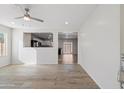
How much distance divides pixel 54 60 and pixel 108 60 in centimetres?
612

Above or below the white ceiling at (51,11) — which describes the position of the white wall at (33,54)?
below

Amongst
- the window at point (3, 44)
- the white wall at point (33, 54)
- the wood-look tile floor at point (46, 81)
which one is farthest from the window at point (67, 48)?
the wood-look tile floor at point (46, 81)

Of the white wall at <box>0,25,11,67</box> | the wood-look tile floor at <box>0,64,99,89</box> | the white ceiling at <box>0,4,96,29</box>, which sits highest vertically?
the white ceiling at <box>0,4,96,29</box>

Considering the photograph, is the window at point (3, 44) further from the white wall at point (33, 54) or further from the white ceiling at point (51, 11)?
the white ceiling at point (51, 11)

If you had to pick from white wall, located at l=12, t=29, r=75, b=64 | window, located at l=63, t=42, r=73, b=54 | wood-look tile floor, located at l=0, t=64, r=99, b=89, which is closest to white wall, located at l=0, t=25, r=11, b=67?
white wall, located at l=12, t=29, r=75, b=64

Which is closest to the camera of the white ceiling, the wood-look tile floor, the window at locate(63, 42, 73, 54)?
the wood-look tile floor

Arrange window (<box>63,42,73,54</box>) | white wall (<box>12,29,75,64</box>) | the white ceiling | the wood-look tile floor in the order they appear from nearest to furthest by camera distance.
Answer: the wood-look tile floor < the white ceiling < white wall (<box>12,29,75,64</box>) < window (<box>63,42,73,54</box>)

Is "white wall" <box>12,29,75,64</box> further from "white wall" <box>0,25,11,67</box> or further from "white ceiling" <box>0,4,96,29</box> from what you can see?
"white ceiling" <box>0,4,96,29</box>

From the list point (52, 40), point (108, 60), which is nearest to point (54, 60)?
point (52, 40)

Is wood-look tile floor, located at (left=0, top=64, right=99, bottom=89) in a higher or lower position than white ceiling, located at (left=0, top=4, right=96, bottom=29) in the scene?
lower

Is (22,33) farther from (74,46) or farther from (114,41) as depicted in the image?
(74,46)

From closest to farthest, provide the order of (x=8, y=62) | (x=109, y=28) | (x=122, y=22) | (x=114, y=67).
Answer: (x=122, y=22), (x=114, y=67), (x=109, y=28), (x=8, y=62)
